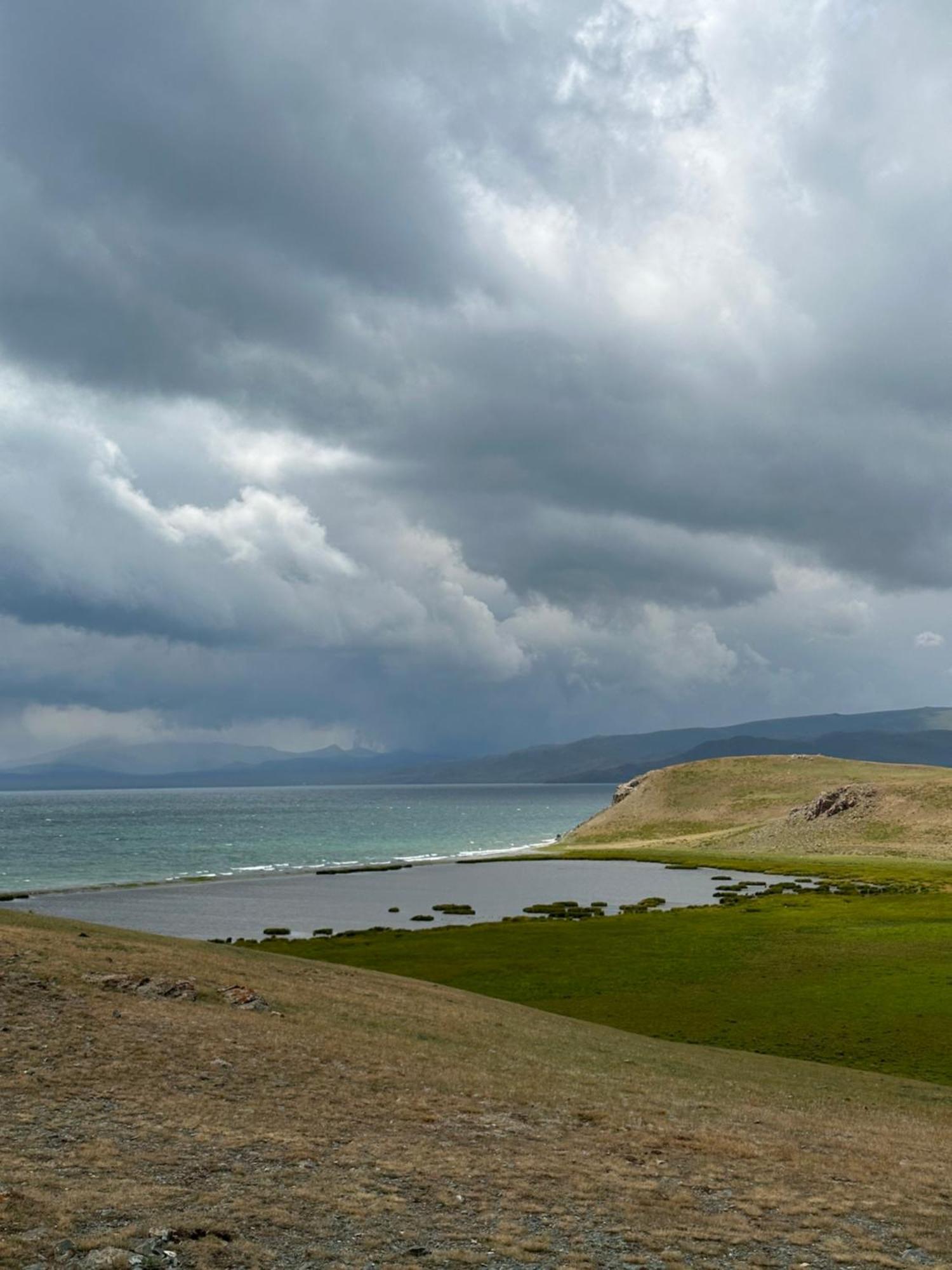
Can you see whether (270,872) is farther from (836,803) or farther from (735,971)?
(836,803)

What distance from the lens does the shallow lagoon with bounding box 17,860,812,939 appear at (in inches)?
3322

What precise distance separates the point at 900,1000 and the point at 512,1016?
67.7ft

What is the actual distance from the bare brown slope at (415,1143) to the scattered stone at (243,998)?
1.36ft

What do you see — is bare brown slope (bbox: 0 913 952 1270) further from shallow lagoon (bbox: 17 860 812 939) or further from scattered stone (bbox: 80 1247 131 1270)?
shallow lagoon (bbox: 17 860 812 939)

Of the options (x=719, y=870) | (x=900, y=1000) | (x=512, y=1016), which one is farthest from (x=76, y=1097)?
(x=719, y=870)

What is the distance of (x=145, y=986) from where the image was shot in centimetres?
2791

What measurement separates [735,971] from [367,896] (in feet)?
210

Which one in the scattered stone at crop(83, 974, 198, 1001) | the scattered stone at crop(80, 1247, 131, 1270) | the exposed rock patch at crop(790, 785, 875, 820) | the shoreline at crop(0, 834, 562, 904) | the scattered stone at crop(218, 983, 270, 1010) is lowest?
the shoreline at crop(0, 834, 562, 904)

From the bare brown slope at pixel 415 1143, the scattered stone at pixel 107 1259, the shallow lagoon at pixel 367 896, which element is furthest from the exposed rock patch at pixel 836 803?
the scattered stone at pixel 107 1259

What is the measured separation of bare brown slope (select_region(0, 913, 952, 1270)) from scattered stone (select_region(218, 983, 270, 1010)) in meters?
0.41

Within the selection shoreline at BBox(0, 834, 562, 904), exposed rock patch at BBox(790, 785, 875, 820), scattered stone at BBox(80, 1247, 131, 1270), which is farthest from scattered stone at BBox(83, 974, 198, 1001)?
exposed rock patch at BBox(790, 785, 875, 820)

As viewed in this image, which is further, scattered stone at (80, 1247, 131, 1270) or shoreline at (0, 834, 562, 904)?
shoreline at (0, 834, 562, 904)

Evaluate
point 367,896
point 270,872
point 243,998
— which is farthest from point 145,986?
point 270,872

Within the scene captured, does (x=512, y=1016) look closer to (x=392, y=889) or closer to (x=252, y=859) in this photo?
(x=392, y=889)
